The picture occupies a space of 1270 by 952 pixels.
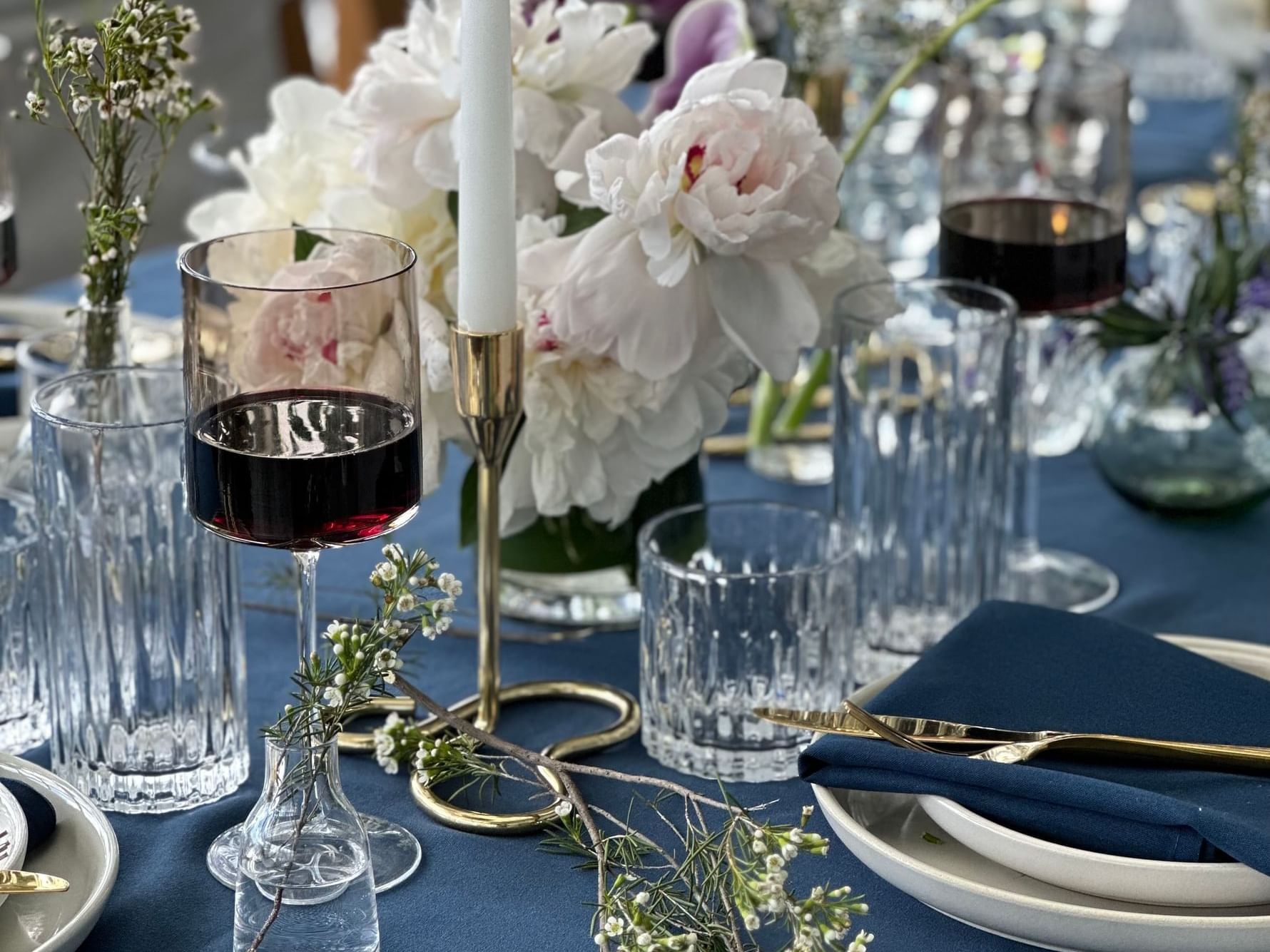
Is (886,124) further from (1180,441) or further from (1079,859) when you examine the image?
(1079,859)

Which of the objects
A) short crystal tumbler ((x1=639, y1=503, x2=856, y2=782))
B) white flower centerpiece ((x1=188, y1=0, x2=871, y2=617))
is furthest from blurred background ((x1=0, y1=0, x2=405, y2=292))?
short crystal tumbler ((x1=639, y1=503, x2=856, y2=782))

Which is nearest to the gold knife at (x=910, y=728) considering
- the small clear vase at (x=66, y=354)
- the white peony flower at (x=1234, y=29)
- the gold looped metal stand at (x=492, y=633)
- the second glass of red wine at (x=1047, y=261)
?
the gold looped metal stand at (x=492, y=633)

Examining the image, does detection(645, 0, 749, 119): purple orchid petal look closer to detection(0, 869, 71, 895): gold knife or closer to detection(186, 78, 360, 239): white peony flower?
detection(186, 78, 360, 239): white peony flower

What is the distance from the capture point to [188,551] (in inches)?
35.4

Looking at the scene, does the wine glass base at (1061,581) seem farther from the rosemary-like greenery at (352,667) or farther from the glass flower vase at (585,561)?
the rosemary-like greenery at (352,667)

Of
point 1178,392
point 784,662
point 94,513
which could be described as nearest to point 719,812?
point 784,662

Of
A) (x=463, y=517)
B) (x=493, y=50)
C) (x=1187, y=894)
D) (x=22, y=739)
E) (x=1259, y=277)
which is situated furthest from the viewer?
(x=1259, y=277)

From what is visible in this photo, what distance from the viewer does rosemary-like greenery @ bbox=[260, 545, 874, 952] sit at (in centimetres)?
68

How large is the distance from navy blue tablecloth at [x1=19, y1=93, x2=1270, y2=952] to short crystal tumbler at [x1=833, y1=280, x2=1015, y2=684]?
0.45ft

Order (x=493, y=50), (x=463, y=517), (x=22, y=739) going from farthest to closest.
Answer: (x=463, y=517) → (x=22, y=739) → (x=493, y=50)

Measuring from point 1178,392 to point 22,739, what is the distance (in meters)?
0.84

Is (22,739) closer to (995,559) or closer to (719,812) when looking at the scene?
(719,812)

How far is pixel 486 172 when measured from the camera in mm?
860

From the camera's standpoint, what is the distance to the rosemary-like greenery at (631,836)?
2.22 feet
